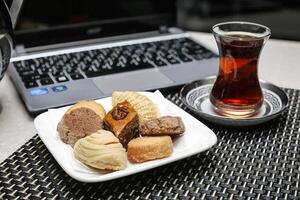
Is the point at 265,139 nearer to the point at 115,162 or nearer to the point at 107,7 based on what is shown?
the point at 115,162

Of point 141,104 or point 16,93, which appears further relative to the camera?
point 16,93

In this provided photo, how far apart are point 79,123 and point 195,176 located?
0.52 feet

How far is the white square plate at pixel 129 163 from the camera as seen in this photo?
1.62ft

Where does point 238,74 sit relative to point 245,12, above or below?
above

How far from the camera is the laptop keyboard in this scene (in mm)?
804

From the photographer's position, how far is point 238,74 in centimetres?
65

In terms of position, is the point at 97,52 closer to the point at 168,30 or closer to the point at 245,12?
the point at 168,30

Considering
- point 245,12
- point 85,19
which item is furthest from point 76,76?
point 245,12

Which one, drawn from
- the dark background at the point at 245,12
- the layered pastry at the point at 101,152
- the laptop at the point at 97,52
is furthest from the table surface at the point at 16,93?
the dark background at the point at 245,12

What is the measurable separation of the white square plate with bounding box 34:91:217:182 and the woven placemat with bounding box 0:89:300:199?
0.06 feet

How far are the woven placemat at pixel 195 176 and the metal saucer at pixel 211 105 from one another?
0.03 meters

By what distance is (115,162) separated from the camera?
494 millimetres

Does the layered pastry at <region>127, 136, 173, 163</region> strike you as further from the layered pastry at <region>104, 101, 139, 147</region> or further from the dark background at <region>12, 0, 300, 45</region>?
the dark background at <region>12, 0, 300, 45</region>

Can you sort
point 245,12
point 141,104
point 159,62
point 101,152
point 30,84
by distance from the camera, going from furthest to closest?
point 245,12 → point 159,62 → point 30,84 → point 141,104 → point 101,152
